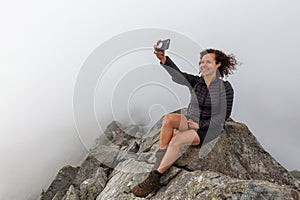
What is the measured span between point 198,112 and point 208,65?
1965mm

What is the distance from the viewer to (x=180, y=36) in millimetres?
12445

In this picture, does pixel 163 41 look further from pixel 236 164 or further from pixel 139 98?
pixel 236 164

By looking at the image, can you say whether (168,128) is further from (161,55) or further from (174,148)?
(161,55)

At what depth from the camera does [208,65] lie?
11.7 m

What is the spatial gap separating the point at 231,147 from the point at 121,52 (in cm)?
676

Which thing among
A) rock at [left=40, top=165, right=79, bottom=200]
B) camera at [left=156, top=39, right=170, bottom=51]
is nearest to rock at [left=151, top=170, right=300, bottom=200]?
camera at [left=156, top=39, right=170, bottom=51]

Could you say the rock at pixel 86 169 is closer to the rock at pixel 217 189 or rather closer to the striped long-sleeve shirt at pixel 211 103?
the rock at pixel 217 189

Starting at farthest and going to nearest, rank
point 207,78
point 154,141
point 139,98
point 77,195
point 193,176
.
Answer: point 77,195 < point 154,141 < point 139,98 < point 207,78 < point 193,176

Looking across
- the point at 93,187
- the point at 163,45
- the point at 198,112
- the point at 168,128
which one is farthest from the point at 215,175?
the point at 93,187

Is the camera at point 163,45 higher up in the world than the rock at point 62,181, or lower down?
higher up

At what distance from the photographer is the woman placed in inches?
427

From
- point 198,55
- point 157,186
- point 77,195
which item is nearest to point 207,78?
point 198,55

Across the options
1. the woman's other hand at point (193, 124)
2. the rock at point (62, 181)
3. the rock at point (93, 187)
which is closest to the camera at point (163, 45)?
the woman's other hand at point (193, 124)

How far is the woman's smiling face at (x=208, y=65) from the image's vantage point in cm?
1171
